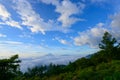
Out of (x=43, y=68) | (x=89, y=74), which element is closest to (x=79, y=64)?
(x=43, y=68)

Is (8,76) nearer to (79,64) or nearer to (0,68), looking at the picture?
(0,68)

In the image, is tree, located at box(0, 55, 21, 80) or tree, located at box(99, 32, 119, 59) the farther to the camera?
tree, located at box(99, 32, 119, 59)

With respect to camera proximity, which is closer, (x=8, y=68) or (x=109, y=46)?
(x=8, y=68)

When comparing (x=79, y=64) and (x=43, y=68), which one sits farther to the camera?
(x=43, y=68)

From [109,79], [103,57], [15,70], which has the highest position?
[103,57]

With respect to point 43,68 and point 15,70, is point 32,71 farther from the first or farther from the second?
point 15,70

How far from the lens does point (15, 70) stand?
23.4m

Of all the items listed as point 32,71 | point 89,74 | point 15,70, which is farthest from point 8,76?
point 32,71

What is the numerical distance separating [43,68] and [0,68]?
66607 millimetres

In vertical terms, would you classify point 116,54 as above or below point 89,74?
above

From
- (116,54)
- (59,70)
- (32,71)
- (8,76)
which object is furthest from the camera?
(32,71)

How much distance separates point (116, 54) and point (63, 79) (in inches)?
1104

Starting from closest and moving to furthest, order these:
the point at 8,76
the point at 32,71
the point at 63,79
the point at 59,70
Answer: the point at 8,76 → the point at 63,79 → the point at 59,70 → the point at 32,71

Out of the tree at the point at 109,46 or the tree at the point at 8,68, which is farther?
the tree at the point at 109,46
